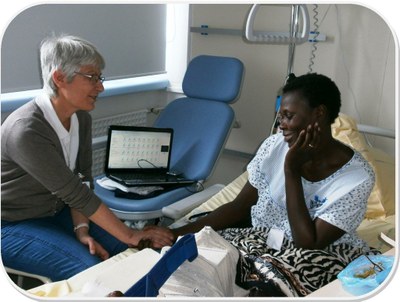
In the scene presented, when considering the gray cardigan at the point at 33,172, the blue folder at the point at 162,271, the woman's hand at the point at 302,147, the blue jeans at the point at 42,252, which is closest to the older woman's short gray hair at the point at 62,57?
the gray cardigan at the point at 33,172

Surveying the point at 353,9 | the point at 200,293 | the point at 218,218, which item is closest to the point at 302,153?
the point at 218,218

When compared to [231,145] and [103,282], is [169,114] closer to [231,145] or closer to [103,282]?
[231,145]

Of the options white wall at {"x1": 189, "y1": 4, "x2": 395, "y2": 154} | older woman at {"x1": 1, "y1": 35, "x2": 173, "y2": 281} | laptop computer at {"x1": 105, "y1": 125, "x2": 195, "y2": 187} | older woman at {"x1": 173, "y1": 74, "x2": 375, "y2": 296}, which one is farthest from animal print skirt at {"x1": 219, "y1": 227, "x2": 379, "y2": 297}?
white wall at {"x1": 189, "y1": 4, "x2": 395, "y2": 154}

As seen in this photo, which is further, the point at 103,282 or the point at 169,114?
the point at 169,114

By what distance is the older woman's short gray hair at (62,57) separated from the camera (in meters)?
1.67

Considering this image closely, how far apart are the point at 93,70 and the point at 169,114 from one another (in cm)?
121

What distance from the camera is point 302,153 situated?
5.01 ft

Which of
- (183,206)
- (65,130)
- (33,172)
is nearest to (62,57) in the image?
(65,130)

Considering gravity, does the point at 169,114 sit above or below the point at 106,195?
above

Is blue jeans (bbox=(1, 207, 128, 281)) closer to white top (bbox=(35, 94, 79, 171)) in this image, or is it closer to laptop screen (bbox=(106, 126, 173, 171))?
white top (bbox=(35, 94, 79, 171))

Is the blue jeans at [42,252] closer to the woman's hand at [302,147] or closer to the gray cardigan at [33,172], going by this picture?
the gray cardigan at [33,172]

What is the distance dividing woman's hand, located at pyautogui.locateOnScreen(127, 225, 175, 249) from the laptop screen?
910 mm

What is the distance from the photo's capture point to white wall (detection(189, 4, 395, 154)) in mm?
2625

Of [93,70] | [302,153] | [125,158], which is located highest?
[93,70]
